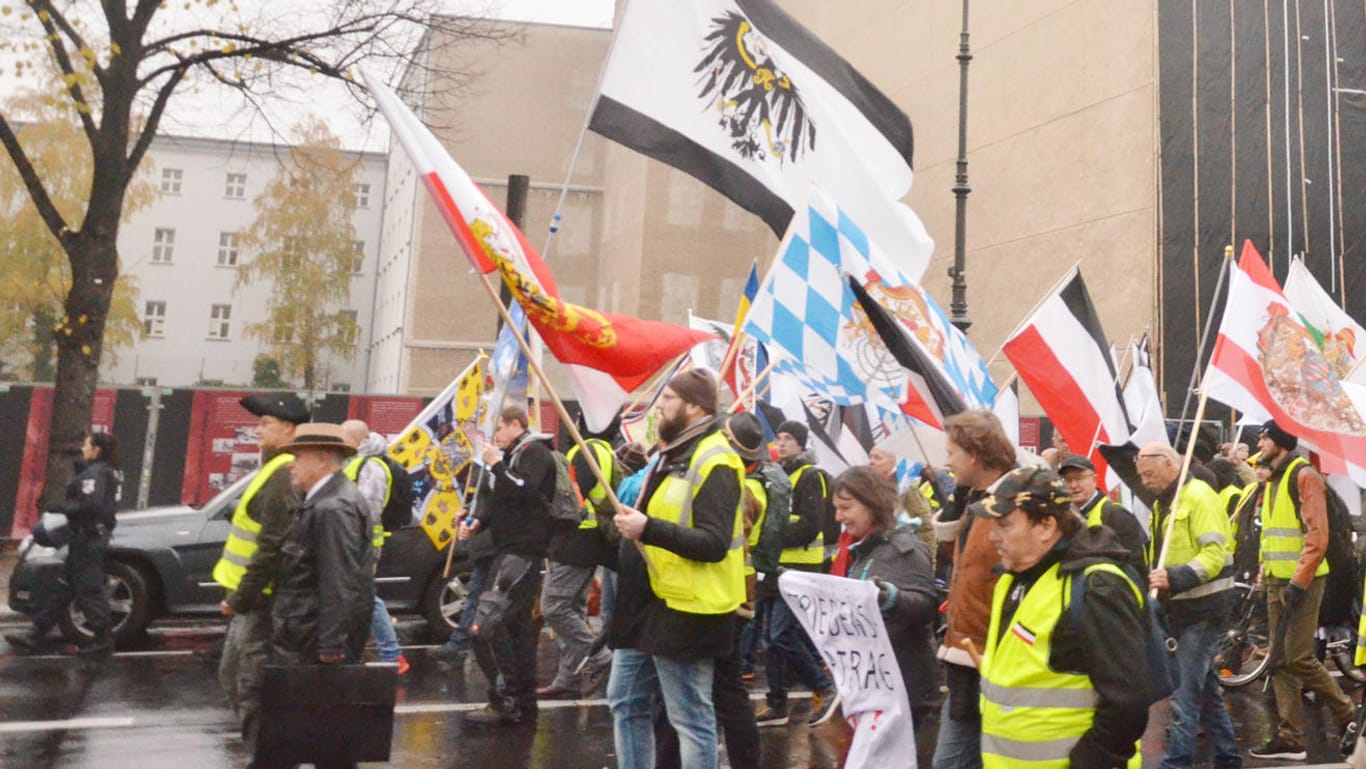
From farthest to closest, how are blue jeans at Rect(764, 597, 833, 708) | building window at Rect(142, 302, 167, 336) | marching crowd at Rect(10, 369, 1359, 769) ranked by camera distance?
building window at Rect(142, 302, 167, 336) < blue jeans at Rect(764, 597, 833, 708) < marching crowd at Rect(10, 369, 1359, 769)

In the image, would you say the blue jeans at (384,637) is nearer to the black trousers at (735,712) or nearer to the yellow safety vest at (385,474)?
the yellow safety vest at (385,474)

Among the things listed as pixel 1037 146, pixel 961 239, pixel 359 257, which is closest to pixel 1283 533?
pixel 961 239

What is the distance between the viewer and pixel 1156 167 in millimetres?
25359

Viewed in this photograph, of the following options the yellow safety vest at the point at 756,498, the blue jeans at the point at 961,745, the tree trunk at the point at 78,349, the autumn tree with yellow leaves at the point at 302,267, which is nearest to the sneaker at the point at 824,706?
the yellow safety vest at the point at 756,498

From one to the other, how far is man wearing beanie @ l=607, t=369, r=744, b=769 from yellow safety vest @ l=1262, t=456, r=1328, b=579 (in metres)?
4.81

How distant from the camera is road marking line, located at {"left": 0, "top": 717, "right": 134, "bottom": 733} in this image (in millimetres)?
7414

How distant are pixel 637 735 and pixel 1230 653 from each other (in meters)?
6.67

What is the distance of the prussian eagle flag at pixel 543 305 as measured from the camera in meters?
5.33

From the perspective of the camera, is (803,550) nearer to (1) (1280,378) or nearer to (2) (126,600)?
(1) (1280,378)

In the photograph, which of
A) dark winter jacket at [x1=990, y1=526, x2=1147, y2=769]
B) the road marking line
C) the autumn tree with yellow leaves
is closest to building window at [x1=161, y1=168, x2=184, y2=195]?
the autumn tree with yellow leaves

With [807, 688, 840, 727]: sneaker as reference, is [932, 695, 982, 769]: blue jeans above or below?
above

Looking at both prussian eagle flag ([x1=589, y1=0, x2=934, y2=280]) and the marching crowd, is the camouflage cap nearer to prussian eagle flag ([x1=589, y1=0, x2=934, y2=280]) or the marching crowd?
the marching crowd

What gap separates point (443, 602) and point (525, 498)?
347cm

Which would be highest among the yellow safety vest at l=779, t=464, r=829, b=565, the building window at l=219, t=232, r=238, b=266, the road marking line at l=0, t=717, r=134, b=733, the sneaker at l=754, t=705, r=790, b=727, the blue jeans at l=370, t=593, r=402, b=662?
the building window at l=219, t=232, r=238, b=266
